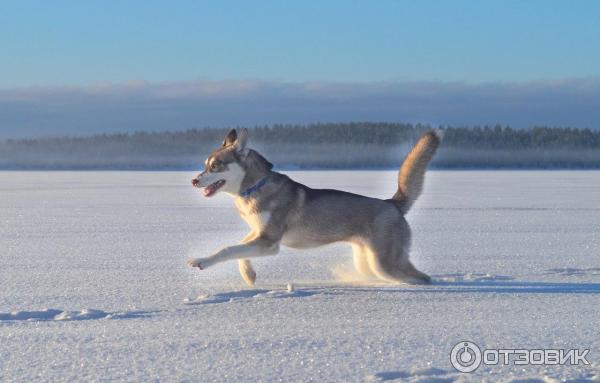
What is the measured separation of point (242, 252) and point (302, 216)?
64 cm

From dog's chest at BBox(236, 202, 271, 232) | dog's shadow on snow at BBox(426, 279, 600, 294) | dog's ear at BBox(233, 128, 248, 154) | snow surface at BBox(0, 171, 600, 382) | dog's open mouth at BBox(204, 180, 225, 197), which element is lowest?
snow surface at BBox(0, 171, 600, 382)

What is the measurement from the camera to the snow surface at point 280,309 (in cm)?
428

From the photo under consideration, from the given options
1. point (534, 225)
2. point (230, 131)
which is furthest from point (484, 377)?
point (534, 225)

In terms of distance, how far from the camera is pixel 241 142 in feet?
23.0

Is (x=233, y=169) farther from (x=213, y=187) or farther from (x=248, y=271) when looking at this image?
(x=248, y=271)

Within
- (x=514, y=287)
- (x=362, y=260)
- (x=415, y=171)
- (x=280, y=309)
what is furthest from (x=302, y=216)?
(x=514, y=287)

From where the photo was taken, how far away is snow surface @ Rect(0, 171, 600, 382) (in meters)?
4.28

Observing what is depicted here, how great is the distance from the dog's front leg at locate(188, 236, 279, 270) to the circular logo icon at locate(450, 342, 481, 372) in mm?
2331

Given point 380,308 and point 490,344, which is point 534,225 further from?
point 490,344

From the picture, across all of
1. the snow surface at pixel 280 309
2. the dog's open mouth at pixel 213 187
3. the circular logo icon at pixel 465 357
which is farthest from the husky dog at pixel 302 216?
the circular logo icon at pixel 465 357

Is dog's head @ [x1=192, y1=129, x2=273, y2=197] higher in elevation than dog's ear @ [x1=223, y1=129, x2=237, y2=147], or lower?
lower

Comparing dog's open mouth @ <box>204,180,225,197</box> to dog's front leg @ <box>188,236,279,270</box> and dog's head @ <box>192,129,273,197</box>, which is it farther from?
dog's front leg @ <box>188,236,279,270</box>

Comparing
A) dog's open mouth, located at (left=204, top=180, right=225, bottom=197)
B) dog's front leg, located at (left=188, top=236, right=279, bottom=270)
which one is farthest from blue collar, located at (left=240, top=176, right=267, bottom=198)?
dog's front leg, located at (left=188, top=236, right=279, bottom=270)

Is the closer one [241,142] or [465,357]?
[465,357]
